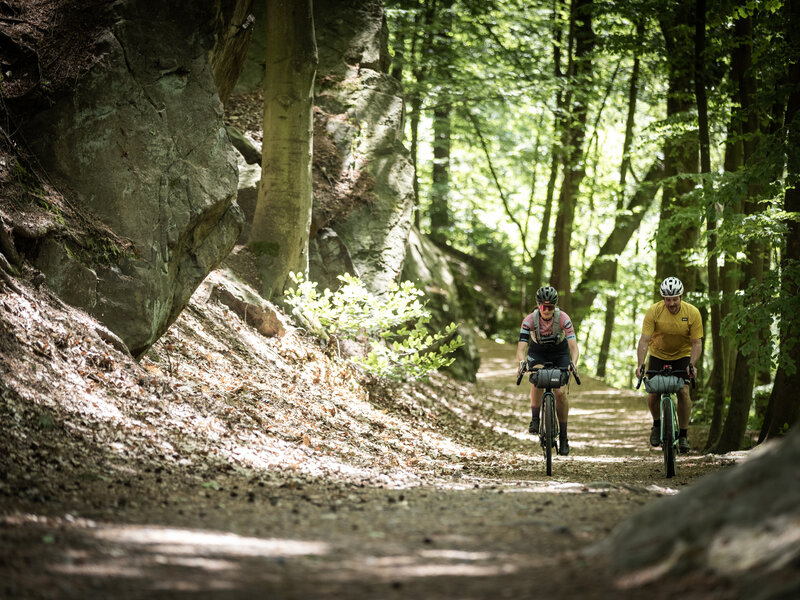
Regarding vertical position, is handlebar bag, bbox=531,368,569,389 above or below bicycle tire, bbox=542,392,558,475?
above

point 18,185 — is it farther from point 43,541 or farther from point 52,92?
point 43,541

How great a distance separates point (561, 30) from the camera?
2344cm

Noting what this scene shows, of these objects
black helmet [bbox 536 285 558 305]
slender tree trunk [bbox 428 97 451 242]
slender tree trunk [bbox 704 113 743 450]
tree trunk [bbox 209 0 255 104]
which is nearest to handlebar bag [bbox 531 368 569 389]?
black helmet [bbox 536 285 558 305]

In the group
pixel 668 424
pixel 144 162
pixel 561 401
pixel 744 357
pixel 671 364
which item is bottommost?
pixel 668 424

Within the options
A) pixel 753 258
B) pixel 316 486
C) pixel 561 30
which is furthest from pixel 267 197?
pixel 561 30

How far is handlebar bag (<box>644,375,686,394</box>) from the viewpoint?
326 inches

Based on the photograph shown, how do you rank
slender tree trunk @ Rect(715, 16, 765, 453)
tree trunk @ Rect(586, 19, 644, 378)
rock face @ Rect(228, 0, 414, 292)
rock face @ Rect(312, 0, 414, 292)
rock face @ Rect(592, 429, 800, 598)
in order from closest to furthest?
rock face @ Rect(592, 429, 800, 598) → slender tree trunk @ Rect(715, 16, 765, 453) → rock face @ Rect(228, 0, 414, 292) → rock face @ Rect(312, 0, 414, 292) → tree trunk @ Rect(586, 19, 644, 378)

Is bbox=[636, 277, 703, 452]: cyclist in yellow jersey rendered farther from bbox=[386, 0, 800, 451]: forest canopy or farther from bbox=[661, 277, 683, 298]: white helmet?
bbox=[386, 0, 800, 451]: forest canopy

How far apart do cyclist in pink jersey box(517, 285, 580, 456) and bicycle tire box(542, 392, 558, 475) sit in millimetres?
147

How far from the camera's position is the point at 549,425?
8.79 metres

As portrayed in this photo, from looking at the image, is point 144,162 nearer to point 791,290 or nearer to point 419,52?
point 791,290

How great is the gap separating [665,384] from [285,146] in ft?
24.8

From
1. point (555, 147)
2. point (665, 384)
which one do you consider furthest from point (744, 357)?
point (555, 147)

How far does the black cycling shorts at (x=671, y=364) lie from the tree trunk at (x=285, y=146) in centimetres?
678
